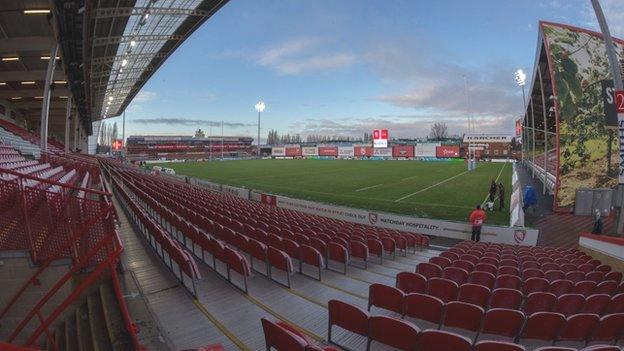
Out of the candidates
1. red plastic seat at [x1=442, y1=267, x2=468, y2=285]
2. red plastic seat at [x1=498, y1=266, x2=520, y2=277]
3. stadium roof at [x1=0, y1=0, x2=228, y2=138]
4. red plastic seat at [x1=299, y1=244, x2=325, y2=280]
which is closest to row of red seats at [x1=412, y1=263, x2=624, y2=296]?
red plastic seat at [x1=442, y1=267, x2=468, y2=285]

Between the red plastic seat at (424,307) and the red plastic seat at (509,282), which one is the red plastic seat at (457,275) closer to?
the red plastic seat at (509,282)

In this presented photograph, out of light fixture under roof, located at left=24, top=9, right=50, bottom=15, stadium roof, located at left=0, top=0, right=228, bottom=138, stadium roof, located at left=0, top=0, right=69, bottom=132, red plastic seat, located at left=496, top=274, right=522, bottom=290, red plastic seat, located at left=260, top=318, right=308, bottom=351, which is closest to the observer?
red plastic seat, located at left=260, top=318, right=308, bottom=351

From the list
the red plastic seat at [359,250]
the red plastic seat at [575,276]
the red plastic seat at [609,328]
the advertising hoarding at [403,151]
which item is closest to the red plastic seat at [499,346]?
the red plastic seat at [609,328]

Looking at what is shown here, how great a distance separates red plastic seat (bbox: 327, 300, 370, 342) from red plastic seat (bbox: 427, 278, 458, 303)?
78.5 inches

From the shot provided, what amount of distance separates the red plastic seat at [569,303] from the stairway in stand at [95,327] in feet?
19.0

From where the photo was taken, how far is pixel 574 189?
19.8 m

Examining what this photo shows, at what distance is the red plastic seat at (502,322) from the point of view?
4441mm

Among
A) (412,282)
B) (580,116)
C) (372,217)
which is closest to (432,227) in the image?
(372,217)

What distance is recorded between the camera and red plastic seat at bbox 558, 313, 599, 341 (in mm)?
4496

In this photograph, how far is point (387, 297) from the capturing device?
208 inches

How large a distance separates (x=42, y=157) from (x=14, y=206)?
12.3m

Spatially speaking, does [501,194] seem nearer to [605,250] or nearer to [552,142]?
[605,250]

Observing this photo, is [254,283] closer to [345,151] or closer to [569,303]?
[569,303]

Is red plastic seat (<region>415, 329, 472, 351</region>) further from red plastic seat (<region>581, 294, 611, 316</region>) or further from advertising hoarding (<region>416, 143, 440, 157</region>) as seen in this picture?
advertising hoarding (<region>416, 143, 440, 157</region>)
